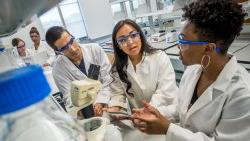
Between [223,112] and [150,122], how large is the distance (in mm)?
359

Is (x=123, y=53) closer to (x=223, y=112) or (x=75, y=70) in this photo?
(x=75, y=70)

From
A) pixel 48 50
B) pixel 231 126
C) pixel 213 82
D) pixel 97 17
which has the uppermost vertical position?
pixel 97 17

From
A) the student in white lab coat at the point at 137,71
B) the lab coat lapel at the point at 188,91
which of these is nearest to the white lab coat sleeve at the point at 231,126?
the lab coat lapel at the point at 188,91

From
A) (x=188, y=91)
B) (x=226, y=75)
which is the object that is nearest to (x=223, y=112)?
(x=226, y=75)

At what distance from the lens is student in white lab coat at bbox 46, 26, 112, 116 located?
1925 millimetres

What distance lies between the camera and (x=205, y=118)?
1164mm

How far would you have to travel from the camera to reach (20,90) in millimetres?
270

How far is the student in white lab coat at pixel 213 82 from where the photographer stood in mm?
1012

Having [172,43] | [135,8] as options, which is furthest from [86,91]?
[135,8]

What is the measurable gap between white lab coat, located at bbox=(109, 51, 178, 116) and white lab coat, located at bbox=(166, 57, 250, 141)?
1.78 feet

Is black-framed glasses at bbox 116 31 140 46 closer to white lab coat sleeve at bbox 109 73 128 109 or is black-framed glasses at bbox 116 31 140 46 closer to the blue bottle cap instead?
white lab coat sleeve at bbox 109 73 128 109

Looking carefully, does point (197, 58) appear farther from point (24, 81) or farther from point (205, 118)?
point (24, 81)

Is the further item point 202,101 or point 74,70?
point 74,70

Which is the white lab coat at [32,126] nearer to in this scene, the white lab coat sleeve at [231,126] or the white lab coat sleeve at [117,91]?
the white lab coat sleeve at [231,126]
